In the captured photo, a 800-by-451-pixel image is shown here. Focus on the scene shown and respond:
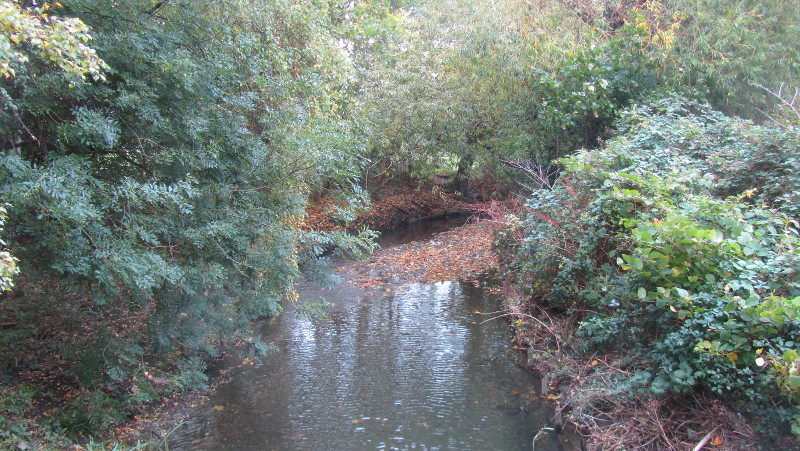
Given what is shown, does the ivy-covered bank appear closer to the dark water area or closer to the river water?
the river water

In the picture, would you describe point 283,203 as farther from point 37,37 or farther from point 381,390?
point 37,37

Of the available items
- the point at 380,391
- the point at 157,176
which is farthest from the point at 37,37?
the point at 380,391

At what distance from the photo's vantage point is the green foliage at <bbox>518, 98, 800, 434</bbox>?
3852mm

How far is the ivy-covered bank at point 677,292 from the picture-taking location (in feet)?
12.7

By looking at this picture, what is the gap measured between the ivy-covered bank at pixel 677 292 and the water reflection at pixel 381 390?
0.78 metres

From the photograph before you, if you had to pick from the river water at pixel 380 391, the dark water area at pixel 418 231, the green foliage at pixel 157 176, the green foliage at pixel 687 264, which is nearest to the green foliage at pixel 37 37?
the green foliage at pixel 157 176

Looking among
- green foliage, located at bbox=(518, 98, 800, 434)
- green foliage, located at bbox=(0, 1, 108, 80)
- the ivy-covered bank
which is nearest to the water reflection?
the ivy-covered bank

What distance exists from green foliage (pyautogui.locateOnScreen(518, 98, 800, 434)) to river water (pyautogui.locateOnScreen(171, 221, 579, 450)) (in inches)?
52.9

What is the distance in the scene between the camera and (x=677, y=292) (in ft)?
14.3

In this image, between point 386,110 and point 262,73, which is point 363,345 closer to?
point 262,73

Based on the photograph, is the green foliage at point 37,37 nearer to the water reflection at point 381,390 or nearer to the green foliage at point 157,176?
the green foliage at point 157,176

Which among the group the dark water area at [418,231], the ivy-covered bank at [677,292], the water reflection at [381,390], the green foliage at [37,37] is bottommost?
the water reflection at [381,390]

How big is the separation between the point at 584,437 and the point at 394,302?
20.4 feet

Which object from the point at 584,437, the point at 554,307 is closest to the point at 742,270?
the point at 584,437
